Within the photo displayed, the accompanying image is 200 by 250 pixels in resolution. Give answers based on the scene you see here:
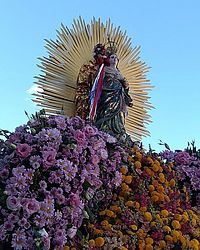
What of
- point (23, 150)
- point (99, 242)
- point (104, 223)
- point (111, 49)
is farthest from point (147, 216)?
point (111, 49)

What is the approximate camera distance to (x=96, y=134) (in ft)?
10.8

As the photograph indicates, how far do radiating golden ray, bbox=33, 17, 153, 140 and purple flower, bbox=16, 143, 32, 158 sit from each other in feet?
8.99

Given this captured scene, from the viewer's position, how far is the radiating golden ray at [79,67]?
5910 millimetres

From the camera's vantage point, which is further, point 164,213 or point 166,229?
point 164,213

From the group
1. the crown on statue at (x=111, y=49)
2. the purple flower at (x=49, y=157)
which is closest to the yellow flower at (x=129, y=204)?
the purple flower at (x=49, y=157)

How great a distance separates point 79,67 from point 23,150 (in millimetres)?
3125

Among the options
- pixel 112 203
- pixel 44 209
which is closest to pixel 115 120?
pixel 112 203

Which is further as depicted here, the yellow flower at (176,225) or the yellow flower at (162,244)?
the yellow flower at (176,225)

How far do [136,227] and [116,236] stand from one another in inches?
5.7

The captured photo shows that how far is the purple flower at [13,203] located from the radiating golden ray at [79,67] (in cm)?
294

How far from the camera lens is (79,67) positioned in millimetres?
6062

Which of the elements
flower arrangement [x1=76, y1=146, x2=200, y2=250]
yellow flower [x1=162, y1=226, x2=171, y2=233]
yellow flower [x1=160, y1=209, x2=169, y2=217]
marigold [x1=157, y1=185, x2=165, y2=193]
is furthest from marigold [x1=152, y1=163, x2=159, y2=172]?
yellow flower [x1=162, y1=226, x2=171, y2=233]

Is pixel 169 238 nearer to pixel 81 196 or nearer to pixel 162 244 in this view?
pixel 162 244

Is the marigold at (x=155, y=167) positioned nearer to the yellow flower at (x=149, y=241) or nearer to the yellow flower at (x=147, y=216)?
the yellow flower at (x=147, y=216)
